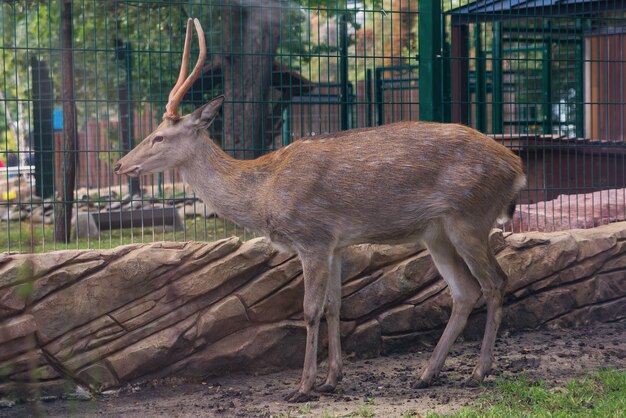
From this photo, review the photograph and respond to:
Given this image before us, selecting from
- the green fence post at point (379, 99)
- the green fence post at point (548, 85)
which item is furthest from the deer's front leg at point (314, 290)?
the green fence post at point (548, 85)

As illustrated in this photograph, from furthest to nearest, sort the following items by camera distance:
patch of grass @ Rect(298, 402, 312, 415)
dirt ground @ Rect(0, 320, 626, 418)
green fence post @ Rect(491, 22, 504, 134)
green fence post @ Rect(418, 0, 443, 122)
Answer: green fence post @ Rect(491, 22, 504, 134) < green fence post @ Rect(418, 0, 443, 122) < dirt ground @ Rect(0, 320, 626, 418) < patch of grass @ Rect(298, 402, 312, 415)

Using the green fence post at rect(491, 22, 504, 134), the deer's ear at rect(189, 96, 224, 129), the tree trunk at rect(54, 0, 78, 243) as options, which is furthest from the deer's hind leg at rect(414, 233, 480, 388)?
the tree trunk at rect(54, 0, 78, 243)

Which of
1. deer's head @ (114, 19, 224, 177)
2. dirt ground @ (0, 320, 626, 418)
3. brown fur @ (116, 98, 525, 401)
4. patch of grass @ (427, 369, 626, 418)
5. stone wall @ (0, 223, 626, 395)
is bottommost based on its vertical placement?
dirt ground @ (0, 320, 626, 418)

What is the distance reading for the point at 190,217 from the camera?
12.4m

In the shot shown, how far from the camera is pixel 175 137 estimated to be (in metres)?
6.14

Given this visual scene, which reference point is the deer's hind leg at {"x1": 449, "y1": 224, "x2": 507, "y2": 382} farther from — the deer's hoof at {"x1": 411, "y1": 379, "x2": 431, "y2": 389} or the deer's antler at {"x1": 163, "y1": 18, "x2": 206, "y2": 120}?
the deer's antler at {"x1": 163, "y1": 18, "x2": 206, "y2": 120}

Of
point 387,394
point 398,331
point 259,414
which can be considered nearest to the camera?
point 259,414

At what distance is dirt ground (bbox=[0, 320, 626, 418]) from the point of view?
5.37 meters

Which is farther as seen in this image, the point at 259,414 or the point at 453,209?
the point at 453,209

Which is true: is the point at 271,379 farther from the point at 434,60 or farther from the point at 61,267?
the point at 434,60

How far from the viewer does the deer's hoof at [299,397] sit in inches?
217

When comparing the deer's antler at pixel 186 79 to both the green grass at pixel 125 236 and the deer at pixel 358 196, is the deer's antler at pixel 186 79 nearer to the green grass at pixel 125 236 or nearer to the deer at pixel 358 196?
the deer at pixel 358 196

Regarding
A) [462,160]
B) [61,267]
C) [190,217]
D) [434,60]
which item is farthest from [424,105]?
[190,217]

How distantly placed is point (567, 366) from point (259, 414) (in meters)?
2.16
